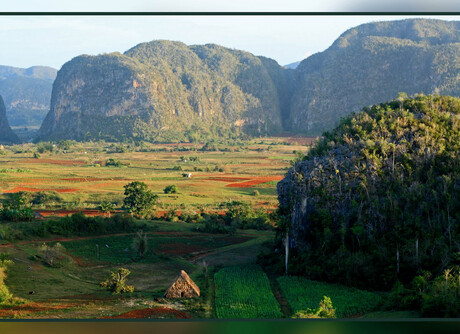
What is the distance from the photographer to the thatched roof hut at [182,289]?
12531 millimetres

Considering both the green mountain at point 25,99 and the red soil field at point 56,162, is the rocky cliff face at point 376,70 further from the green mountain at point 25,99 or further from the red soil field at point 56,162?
the green mountain at point 25,99

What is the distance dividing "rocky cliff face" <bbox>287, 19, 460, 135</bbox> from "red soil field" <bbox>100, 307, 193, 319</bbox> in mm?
69971

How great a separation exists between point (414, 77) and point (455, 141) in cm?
8436

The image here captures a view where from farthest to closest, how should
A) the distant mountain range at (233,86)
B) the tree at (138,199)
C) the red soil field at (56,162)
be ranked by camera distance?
1. the distant mountain range at (233,86)
2. the red soil field at (56,162)
3. the tree at (138,199)

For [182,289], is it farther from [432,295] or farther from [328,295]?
[432,295]

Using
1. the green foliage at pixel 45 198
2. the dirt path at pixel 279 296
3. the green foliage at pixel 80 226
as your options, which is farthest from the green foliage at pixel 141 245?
the green foliage at pixel 45 198

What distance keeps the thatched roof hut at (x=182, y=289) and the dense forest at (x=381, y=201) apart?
10.8 feet

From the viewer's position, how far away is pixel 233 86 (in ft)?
401

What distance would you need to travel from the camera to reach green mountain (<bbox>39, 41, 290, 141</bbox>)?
328 ft

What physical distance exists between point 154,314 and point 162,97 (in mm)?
100634

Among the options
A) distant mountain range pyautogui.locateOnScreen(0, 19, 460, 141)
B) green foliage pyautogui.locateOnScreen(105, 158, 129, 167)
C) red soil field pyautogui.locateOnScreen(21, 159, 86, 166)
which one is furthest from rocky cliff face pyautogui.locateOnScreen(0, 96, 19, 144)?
green foliage pyautogui.locateOnScreen(105, 158, 129, 167)

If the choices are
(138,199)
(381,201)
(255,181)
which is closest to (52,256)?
(381,201)

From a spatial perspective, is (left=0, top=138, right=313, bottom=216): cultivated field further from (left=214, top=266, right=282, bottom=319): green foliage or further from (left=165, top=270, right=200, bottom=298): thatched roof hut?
(left=165, top=270, right=200, bottom=298): thatched roof hut

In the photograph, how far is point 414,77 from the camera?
91750 mm
